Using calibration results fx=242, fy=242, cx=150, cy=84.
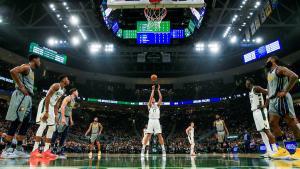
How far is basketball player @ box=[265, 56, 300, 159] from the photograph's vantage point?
17.7 feet

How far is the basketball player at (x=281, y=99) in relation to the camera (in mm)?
5406

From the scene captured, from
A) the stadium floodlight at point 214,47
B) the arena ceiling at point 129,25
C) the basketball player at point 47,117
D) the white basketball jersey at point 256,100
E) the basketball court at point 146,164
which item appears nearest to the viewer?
the basketball court at point 146,164

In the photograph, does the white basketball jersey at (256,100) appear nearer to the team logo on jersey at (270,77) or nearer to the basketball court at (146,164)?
the team logo on jersey at (270,77)

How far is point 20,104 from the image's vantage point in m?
6.05

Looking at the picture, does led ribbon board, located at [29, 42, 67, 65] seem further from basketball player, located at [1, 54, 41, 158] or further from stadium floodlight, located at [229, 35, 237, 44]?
basketball player, located at [1, 54, 41, 158]

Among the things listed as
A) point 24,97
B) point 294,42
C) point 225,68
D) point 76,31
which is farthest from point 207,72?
point 24,97

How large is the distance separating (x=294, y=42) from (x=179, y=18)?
12.8 meters

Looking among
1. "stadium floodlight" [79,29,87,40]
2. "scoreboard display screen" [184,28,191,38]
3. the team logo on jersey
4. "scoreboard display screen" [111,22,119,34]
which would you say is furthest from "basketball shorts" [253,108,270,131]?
"stadium floodlight" [79,29,87,40]

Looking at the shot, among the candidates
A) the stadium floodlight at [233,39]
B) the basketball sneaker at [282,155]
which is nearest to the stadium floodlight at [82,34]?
the stadium floodlight at [233,39]

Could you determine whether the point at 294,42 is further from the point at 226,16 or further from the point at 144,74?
the point at 144,74

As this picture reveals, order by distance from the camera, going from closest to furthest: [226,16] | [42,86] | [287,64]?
[226,16] < [287,64] < [42,86]

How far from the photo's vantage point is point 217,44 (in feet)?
80.1

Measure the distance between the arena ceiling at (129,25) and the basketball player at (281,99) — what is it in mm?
11504

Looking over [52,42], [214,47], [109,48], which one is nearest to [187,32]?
[214,47]
